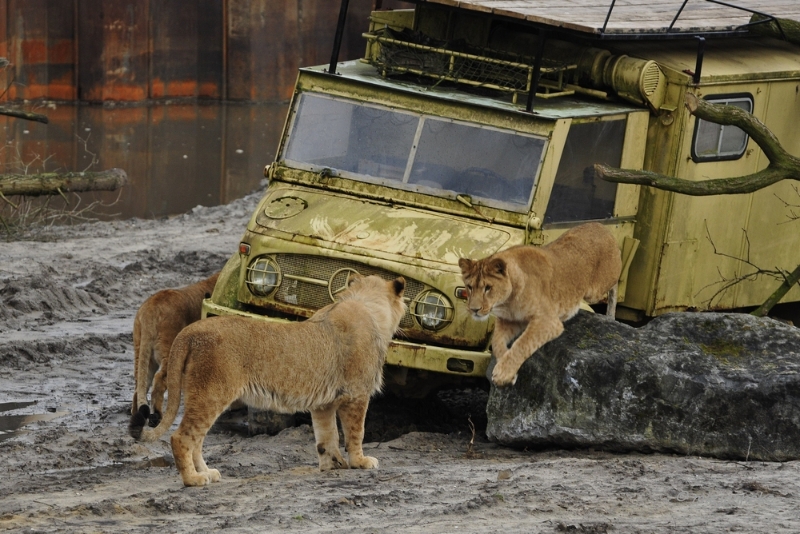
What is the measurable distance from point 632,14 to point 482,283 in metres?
3.36

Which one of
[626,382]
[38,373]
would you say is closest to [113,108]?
[38,373]

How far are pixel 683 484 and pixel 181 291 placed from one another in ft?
14.2

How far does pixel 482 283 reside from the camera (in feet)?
27.3

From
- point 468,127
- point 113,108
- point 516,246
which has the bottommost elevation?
point 113,108

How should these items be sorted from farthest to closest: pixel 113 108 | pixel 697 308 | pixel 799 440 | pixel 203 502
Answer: pixel 113 108 < pixel 697 308 < pixel 799 440 < pixel 203 502

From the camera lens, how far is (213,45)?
28.2 metres

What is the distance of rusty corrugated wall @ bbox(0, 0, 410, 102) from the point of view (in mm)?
25797

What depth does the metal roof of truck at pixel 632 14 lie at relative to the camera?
9844 millimetres

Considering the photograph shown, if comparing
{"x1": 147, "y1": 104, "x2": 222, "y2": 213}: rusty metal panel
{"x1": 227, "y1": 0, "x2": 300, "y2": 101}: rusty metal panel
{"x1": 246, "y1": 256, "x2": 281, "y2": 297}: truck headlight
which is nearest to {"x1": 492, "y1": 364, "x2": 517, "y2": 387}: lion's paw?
{"x1": 246, "y1": 256, "x2": 281, "y2": 297}: truck headlight

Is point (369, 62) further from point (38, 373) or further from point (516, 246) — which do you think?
point (38, 373)

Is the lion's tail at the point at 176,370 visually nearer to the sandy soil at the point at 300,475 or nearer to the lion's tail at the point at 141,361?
the sandy soil at the point at 300,475

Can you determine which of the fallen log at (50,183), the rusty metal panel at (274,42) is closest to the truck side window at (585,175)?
the fallen log at (50,183)

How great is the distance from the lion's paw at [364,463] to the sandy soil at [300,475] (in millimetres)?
182

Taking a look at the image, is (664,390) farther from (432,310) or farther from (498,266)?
(432,310)
